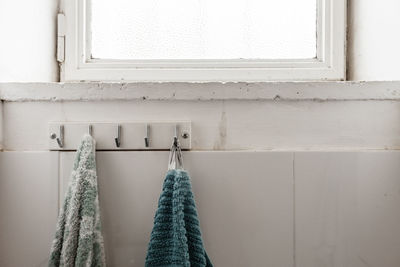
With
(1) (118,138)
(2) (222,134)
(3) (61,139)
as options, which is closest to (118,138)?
(1) (118,138)

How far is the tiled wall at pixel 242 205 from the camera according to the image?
902 mm

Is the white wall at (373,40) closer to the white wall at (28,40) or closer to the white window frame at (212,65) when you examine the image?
the white window frame at (212,65)

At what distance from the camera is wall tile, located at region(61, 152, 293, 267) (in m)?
0.91

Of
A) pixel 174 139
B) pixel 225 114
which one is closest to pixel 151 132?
pixel 174 139

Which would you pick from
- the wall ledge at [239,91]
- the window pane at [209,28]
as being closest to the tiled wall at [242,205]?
the wall ledge at [239,91]

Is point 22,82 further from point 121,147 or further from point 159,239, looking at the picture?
point 159,239

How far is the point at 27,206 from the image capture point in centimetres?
91

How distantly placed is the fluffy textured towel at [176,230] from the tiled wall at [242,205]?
8 cm

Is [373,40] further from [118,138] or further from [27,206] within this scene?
[27,206]

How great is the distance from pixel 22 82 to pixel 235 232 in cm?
63

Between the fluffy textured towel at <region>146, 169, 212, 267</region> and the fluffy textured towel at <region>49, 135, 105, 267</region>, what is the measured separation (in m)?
0.13

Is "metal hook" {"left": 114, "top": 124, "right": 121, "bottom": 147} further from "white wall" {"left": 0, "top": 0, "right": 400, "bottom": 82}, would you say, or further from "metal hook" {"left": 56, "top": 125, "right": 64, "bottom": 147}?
"white wall" {"left": 0, "top": 0, "right": 400, "bottom": 82}

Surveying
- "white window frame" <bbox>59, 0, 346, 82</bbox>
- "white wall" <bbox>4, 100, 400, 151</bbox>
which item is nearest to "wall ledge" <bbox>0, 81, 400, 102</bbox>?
"white wall" <bbox>4, 100, 400, 151</bbox>

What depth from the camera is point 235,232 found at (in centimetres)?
91
